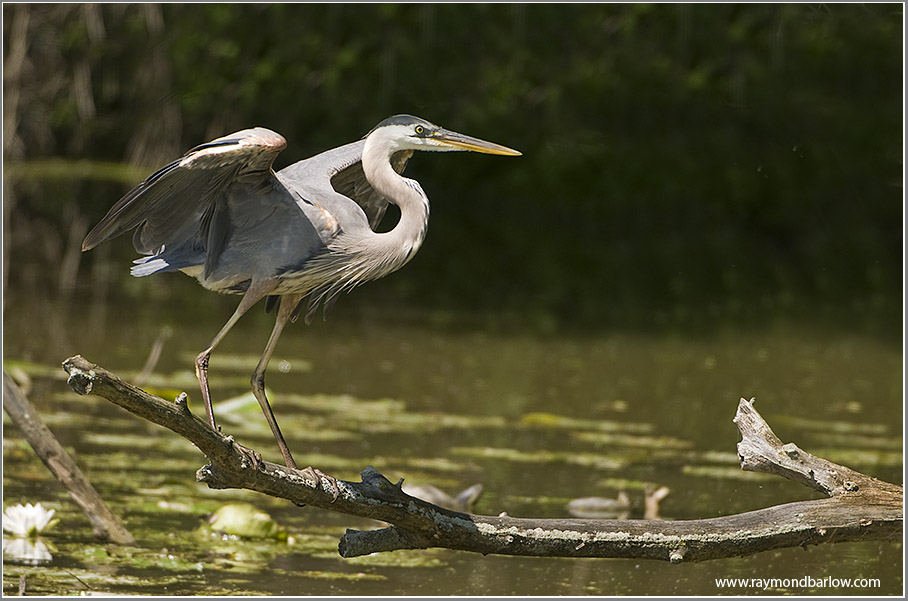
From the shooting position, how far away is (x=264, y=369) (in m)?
4.11

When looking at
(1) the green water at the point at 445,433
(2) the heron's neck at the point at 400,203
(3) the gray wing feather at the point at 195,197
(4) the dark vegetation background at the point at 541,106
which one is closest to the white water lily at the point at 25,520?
(1) the green water at the point at 445,433

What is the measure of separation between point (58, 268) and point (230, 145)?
857 cm

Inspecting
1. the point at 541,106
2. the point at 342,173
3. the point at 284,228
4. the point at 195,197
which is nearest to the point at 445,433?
the point at 342,173

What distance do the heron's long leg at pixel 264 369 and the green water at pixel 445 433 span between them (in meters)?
0.58

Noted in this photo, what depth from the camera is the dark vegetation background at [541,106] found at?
19.0 metres

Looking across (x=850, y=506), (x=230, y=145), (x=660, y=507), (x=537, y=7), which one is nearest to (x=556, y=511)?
(x=660, y=507)

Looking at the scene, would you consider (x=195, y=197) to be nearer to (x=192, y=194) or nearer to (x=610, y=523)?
(x=192, y=194)

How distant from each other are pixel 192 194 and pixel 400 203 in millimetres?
616

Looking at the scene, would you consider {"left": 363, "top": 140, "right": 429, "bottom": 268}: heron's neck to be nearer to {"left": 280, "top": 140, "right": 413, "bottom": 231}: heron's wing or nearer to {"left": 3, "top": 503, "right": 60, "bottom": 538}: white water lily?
{"left": 280, "top": 140, "right": 413, "bottom": 231}: heron's wing

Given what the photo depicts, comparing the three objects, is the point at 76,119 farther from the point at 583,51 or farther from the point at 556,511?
the point at 556,511

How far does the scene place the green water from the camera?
→ 4.55m

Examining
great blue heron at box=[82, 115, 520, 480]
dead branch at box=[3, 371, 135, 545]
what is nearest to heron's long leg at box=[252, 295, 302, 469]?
great blue heron at box=[82, 115, 520, 480]

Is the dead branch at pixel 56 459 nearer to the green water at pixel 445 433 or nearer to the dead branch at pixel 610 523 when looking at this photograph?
the green water at pixel 445 433

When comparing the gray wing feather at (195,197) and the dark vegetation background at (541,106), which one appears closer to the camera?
the gray wing feather at (195,197)
